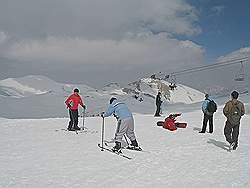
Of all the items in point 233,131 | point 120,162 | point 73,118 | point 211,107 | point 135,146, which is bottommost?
point 120,162

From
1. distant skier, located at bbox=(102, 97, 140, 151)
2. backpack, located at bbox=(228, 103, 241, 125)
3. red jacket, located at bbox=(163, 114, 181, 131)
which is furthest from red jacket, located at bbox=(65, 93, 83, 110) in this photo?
backpack, located at bbox=(228, 103, 241, 125)

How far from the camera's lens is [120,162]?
29.1 ft

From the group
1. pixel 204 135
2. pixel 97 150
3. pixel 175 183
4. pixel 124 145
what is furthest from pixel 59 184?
pixel 204 135

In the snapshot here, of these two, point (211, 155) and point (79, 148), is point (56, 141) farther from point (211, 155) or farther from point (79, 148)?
point (211, 155)

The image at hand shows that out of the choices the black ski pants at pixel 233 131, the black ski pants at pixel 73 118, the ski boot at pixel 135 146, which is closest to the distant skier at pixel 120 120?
the ski boot at pixel 135 146

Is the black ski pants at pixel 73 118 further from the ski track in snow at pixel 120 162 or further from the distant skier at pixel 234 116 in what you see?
the distant skier at pixel 234 116

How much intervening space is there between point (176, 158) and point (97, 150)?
2.67m

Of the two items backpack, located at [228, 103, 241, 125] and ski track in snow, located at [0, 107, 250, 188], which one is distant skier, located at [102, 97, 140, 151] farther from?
backpack, located at [228, 103, 241, 125]

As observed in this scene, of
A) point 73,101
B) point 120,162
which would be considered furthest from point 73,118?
point 120,162

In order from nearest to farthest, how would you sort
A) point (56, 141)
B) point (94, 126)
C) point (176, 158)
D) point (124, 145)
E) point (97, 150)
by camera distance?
1. point (176, 158)
2. point (97, 150)
3. point (124, 145)
4. point (56, 141)
5. point (94, 126)

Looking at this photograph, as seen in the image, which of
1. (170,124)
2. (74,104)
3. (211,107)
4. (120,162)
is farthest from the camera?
(170,124)

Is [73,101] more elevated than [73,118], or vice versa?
[73,101]

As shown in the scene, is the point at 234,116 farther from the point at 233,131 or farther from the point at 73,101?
the point at 73,101

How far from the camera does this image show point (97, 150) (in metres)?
10.3
